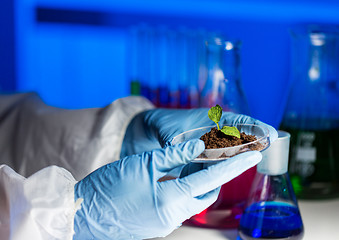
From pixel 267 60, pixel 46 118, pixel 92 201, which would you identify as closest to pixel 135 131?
pixel 46 118

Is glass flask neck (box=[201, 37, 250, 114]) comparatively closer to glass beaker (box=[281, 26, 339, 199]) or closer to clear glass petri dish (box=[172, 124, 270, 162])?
glass beaker (box=[281, 26, 339, 199])

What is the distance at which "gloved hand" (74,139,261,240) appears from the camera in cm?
76

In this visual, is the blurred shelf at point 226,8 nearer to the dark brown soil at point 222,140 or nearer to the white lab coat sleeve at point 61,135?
the white lab coat sleeve at point 61,135

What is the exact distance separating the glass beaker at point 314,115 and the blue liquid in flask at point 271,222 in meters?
0.30

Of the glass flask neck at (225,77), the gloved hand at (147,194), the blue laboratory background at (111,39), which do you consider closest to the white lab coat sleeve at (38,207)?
the gloved hand at (147,194)

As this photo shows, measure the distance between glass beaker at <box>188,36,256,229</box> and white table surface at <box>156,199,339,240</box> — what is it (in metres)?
0.02

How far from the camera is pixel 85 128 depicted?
121 cm

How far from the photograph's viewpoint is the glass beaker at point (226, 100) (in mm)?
954

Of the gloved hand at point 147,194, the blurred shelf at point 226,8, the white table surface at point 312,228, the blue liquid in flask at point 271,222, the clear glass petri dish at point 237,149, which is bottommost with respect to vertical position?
the white table surface at point 312,228

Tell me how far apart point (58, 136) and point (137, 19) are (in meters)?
0.87

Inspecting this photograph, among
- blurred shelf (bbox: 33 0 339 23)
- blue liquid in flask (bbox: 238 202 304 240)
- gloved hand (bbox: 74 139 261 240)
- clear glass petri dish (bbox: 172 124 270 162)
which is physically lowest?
blue liquid in flask (bbox: 238 202 304 240)

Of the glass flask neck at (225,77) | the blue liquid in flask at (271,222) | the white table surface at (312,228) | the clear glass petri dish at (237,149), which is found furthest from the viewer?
the glass flask neck at (225,77)

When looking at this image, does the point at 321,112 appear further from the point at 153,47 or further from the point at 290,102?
the point at 153,47

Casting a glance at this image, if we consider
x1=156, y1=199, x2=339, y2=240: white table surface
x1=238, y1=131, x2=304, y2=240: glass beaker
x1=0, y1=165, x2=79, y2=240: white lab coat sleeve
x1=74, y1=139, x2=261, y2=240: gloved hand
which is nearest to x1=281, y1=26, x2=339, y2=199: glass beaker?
x1=156, y1=199, x2=339, y2=240: white table surface
